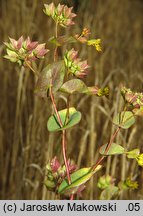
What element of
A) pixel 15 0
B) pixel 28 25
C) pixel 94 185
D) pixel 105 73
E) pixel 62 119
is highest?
pixel 15 0

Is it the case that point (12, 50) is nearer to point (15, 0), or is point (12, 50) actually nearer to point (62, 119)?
point (62, 119)

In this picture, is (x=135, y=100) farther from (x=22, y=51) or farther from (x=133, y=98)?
(x=22, y=51)

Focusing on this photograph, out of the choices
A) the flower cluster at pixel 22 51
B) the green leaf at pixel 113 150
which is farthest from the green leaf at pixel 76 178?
the flower cluster at pixel 22 51

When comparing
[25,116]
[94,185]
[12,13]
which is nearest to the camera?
[94,185]

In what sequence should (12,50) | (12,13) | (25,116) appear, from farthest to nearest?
1. (12,13)
2. (25,116)
3. (12,50)

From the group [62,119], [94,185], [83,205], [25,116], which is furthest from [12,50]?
[25,116]

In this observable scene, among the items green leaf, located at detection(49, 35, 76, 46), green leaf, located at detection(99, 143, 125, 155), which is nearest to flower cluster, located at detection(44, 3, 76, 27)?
green leaf, located at detection(49, 35, 76, 46)
